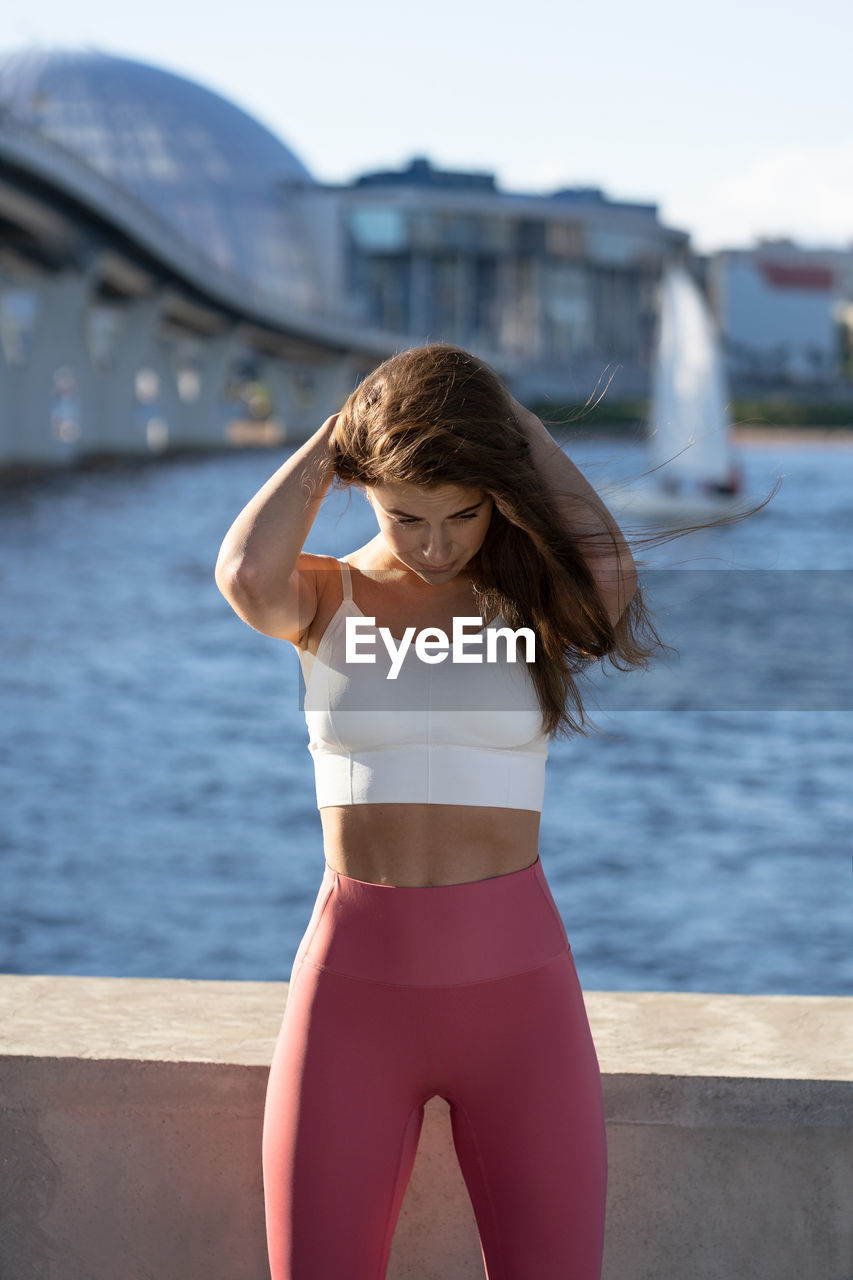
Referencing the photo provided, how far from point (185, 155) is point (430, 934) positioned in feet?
443

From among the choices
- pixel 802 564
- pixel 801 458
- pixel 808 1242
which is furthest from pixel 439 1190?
pixel 801 458

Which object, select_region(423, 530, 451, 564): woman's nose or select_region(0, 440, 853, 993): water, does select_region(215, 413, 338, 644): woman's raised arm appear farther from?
select_region(0, 440, 853, 993): water

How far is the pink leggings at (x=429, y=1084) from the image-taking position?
2.73m

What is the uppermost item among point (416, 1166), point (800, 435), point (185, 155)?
point (416, 1166)

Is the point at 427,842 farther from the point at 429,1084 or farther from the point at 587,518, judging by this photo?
the point at 587,518

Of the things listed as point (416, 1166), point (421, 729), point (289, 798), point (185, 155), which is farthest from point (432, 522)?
point (185, 155)

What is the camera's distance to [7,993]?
3.74 meters

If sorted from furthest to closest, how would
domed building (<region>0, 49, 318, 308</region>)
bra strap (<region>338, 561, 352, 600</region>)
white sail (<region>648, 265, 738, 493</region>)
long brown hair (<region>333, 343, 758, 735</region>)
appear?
domed building (<region>0, 49, 318, 308</region>), white sail (<region>648, 265, 738, 493</region>), bra strap (<region>338, 561, 352, 600</region>), long brown hair (<region>333, 343, 758, 735</region>)

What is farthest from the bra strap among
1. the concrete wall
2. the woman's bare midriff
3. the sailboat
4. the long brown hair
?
the sailboat

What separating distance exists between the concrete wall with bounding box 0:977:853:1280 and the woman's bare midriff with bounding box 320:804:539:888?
23.6 inches

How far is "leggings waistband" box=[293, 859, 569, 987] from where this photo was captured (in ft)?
9.09

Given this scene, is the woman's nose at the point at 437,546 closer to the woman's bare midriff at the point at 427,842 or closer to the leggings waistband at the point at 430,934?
the woman's bare midriff at the point at 427,842

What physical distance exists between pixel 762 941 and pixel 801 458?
79.5 metres

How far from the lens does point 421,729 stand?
109 inches
